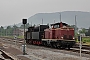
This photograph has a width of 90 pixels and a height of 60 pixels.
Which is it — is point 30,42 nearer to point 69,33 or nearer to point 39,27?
point 39,27

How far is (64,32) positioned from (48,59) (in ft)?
45.6

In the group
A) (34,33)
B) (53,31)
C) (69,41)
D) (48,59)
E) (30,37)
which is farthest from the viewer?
(30,37)

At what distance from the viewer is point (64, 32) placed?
1345 inches

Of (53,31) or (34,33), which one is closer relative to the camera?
(53,31)

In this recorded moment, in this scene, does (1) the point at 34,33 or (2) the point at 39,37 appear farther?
(1) the point at 34,33

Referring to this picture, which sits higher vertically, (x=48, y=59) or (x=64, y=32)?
(x=64, y=32)

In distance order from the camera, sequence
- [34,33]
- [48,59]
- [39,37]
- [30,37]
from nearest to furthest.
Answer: [48,59]
[39,37]
[34,33]
[30,37]

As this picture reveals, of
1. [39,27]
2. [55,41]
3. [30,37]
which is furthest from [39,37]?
[55,41]

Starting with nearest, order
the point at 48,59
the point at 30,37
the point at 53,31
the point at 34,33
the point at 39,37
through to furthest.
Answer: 1. the point at 48,59
2. the point at 53,31
3. the point at 39,37
4. the point at 34,33
5. the point at 30,37

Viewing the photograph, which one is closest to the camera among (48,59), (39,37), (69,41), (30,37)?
(48,59)

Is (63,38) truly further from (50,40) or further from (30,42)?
(30,42)

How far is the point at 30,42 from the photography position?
54.2 m

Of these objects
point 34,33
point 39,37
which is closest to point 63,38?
point 39,37

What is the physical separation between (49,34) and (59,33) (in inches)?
162
